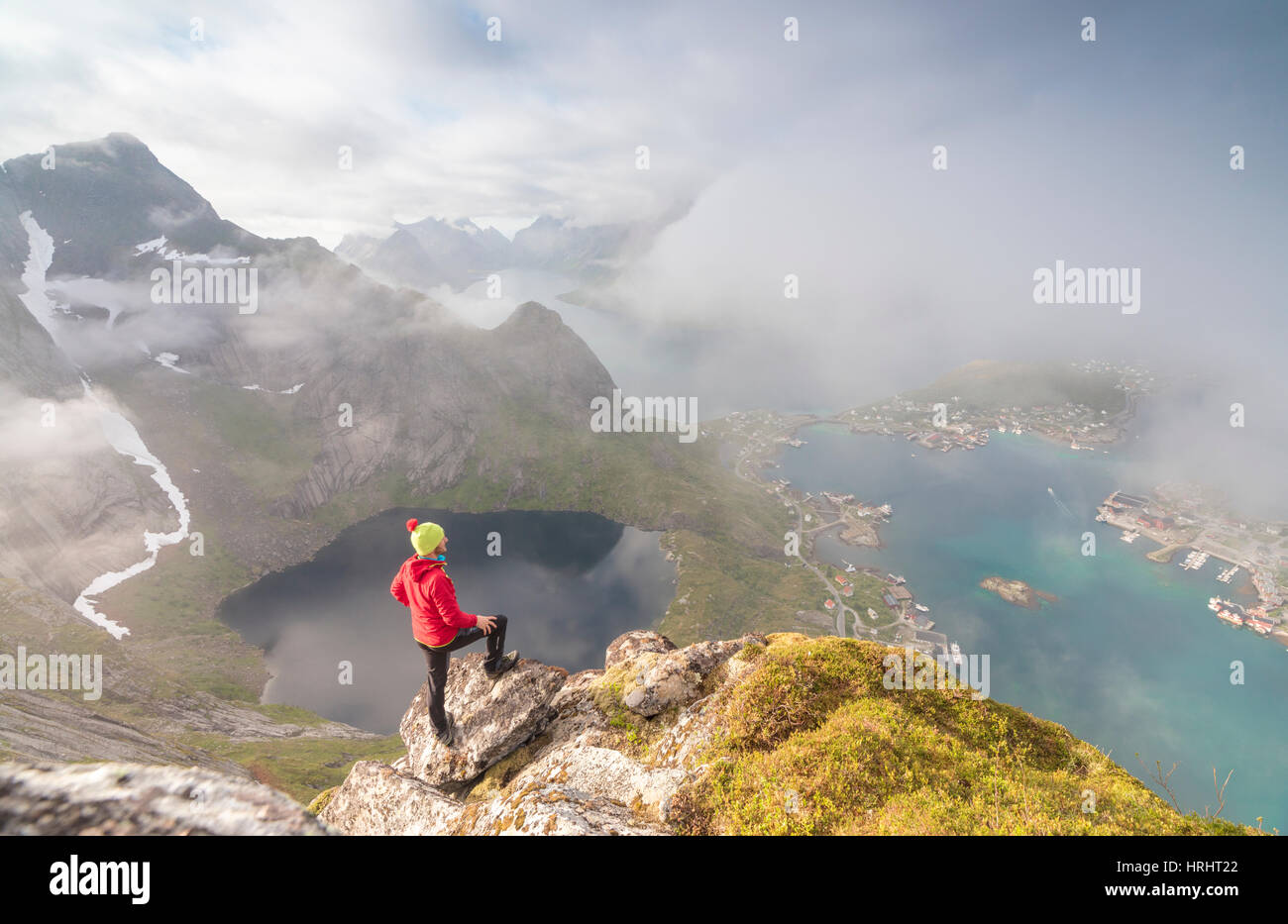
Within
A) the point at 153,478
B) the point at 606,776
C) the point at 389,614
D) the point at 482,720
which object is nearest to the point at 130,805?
the point at 606,776

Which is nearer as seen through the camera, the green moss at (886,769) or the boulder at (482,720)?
the green moss at (886,769)

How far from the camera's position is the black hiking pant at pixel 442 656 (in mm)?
13258

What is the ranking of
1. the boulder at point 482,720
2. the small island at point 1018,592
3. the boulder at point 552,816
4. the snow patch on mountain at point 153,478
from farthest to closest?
the small island at point 1018,592, the snow patch on mountain at point 153,478, the boulder at point 482,720, the boulder at point 552,816

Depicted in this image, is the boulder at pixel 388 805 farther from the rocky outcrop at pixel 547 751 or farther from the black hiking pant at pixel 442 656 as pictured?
the black hiking pant at pixel 442 656

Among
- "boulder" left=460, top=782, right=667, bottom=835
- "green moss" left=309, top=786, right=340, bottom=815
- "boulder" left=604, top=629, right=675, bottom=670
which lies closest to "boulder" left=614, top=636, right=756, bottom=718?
"boulder" left=604, top=629, right=675, bottom=670

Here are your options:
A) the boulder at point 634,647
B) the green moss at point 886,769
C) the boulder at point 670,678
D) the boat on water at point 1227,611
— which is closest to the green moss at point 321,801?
the boulder at point 634,647

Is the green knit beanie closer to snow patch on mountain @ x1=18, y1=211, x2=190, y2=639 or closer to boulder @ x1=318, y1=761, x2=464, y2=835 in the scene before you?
boulder @ x1=318, y1=761, x2=464, y2=835

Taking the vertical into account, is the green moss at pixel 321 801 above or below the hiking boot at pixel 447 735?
below

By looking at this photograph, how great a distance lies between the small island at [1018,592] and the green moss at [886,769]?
667 feet

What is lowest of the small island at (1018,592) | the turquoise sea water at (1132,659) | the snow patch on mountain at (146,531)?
the turquoise sea water at (1132,659)

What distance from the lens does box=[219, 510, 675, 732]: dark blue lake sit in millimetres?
126312
